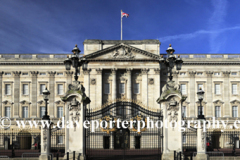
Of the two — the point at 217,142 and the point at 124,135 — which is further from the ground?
the point at 124,135

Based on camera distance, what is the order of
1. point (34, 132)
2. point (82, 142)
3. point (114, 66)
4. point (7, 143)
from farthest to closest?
point (114, 66)
point (34, 132)
point (7, 143)
point (82, 142)

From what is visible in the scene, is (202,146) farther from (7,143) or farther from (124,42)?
(124,42)

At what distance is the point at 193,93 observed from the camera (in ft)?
160

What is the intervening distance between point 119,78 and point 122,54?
14.2 feet

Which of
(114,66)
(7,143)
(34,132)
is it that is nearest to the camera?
(7,143)

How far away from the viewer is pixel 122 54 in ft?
156

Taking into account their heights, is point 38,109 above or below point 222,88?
below

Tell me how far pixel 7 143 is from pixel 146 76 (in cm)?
2444

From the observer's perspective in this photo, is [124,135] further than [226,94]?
No

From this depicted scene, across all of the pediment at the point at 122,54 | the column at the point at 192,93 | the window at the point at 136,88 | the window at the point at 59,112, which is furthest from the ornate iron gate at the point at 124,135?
the pediment at the point at 122,54

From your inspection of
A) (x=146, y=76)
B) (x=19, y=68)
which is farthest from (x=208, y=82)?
(x=19, y=68)

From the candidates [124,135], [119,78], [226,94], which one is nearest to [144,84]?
[119,78]

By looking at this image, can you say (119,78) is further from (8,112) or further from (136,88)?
(8,112)

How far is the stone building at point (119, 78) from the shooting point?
47.2 m
